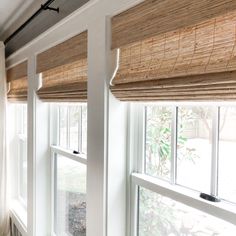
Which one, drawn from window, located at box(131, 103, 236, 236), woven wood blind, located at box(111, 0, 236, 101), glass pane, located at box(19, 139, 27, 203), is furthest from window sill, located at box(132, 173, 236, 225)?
glass pane, located at box(19, 139, 27, 203)

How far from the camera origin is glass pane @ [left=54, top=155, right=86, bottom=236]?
1864 millimetres

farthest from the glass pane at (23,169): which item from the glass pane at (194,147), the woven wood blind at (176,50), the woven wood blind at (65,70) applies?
the glass pane at (194,147)

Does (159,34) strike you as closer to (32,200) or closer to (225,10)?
(225,10)

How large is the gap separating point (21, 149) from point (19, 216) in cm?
74

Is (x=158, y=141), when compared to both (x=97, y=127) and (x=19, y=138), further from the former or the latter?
(x=19, y=138)

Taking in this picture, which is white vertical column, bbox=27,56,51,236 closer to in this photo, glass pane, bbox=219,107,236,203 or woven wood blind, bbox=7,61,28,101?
woven wood blind, bbox=7,61,28,101

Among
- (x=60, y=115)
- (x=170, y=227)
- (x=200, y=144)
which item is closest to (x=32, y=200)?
(x=60, y=115)

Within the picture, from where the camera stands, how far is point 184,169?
43.2 inches

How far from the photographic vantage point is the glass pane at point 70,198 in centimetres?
186

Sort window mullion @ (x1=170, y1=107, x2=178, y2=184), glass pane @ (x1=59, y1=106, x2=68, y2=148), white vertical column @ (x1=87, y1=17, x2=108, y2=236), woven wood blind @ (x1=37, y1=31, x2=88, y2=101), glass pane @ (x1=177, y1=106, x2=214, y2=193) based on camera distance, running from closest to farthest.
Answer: glass pane @ (x1=177, y1=106, x2=214, y2=193) < window mullion @ (x1=170, y1=107, x2=178, y2=184) < white vertical column @ (x1=87, y1=17, x2=108, y2=236) < woven wood blind @ (x1=37, y1=31, x2=88, y2=101) < glass pane @ (x1=59, y1=106, x2=68, y2=148)

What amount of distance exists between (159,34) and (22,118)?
2.50m

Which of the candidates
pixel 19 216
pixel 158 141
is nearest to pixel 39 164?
pixel 19 216

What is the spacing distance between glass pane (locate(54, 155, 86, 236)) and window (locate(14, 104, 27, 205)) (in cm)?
96

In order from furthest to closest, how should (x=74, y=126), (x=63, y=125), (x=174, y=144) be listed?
(x=63, y=125), (x=74, y=126), (x=174, y=144)
